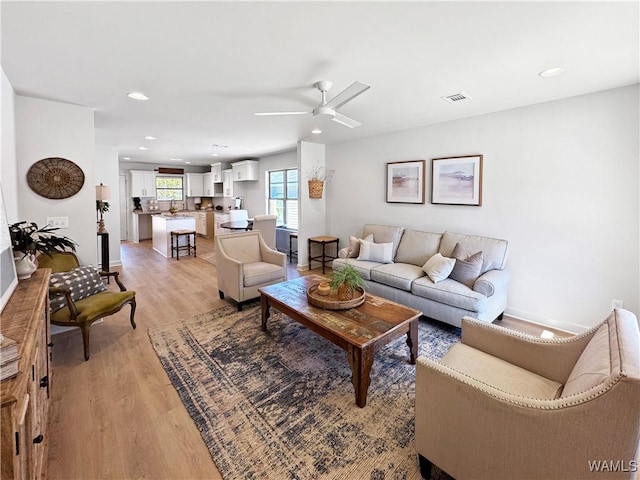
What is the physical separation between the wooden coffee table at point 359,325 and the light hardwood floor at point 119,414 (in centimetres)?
101

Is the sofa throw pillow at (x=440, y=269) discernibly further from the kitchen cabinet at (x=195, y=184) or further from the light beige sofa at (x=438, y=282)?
the kitchen cabinet at (x=195, y=184)

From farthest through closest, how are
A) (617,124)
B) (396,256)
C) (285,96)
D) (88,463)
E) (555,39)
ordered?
(396,256) → (285,96) → (617,124) → (555,39) → (88,463)

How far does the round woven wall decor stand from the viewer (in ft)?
9.79

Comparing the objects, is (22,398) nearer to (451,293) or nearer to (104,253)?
(451,293)

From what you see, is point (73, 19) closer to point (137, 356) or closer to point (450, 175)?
point (137, 356)

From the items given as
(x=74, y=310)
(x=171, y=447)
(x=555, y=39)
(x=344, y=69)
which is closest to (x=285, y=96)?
(x=344, y=69)

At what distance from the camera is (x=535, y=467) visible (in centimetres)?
115

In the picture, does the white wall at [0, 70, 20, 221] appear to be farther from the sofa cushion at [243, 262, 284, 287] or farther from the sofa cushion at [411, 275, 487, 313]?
the sofa cushion at [411, 275, 487, 313]

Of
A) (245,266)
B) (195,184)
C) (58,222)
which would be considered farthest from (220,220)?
(58,222)

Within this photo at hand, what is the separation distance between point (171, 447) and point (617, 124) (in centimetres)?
443

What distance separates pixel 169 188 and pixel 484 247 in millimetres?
9355

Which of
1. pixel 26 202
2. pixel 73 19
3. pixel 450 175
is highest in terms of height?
pixel 73 19

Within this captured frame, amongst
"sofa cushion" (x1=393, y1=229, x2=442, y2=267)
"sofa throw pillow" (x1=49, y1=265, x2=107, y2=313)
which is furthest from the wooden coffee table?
"sofa throw pillow" (x1=49, y1=265, x2=107, y2=313)

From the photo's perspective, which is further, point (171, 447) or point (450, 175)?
point (450, 175)
